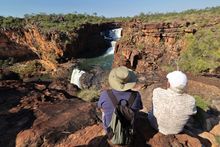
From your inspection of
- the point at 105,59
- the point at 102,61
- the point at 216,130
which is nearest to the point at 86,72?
the point at 102,61

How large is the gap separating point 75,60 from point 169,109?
33.5 m

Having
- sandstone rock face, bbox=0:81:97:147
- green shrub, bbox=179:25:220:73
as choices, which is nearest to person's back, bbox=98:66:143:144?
sandstone rock face, bbox=0:81:97:147

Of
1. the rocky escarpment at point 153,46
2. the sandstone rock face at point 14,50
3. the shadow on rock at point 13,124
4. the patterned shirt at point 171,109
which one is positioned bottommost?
the sandstone rock face at point 14,50

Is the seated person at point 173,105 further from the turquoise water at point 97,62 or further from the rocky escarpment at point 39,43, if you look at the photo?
the rocky escarpment at point 39,43

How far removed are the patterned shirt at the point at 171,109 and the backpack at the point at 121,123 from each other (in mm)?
582

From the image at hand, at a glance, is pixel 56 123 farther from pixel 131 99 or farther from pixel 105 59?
pixel 105 59

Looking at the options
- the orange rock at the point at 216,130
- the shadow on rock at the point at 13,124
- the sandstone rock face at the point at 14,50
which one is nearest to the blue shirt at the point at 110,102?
the shadow on rock at the point at 13,124

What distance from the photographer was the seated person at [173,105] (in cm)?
407

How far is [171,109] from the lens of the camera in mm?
4188

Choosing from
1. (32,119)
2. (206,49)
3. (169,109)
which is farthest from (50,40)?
(169,109)

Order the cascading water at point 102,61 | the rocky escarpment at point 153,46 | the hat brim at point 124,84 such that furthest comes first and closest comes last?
1. the cascading water at point 102,61
2. the rocky escarpment at point 153,46
3. the hat brim at point 124,84

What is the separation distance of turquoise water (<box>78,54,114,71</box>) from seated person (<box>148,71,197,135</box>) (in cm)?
2828

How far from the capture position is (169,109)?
13.8 feet

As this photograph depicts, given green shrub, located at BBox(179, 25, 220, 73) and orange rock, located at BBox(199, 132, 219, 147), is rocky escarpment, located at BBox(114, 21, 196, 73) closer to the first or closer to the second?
green shrub, located at BBox(179, 25, 220, 73)
